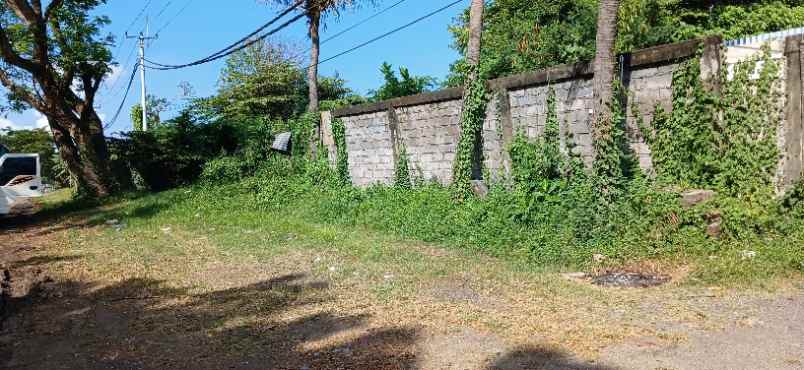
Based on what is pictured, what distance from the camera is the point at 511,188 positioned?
9.62 metres

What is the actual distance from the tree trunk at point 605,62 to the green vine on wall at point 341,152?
777 centimetres

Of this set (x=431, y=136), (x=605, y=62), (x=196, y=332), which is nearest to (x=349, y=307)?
(x=196, y=332)

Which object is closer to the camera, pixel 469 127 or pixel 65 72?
pixel 469 127

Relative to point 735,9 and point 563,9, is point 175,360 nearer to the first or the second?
point 563,9

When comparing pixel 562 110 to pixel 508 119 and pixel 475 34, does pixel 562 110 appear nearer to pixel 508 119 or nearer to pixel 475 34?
pixel 508 119

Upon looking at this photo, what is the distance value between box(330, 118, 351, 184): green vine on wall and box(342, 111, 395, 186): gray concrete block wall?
9 centimetres

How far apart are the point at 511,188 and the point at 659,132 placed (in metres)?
2.61

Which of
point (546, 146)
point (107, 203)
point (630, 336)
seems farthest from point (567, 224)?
point (107, 203)

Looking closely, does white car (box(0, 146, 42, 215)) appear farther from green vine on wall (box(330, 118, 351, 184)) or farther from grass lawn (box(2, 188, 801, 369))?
grass lawn (box(2, 188, 801, 369))

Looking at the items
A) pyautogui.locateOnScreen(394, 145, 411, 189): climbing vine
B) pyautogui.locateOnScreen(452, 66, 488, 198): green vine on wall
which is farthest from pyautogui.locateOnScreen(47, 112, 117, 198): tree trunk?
pyautogui.locateOnScreen(452, 66, 488, 198): green vine on wall

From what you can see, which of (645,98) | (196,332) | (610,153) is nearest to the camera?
(196,332)

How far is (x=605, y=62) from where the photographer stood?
764 centimetres

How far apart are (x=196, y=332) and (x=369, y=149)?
346 inches

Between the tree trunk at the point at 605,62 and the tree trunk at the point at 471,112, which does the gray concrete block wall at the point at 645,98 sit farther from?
the tree trunk at the point at 471,112
